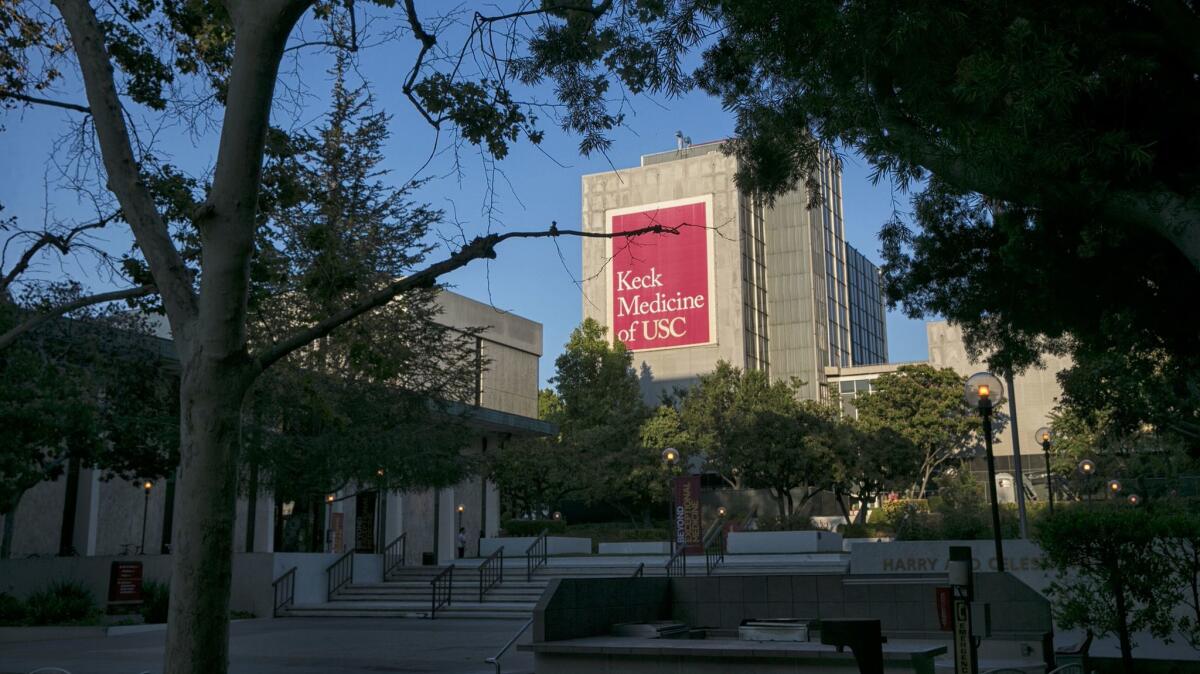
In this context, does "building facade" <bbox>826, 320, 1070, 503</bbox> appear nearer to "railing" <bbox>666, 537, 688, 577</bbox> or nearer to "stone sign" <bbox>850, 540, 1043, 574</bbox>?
"railing" <bbox>666, 537, 688, 577</bbox>

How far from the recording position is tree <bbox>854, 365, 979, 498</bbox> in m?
61.3

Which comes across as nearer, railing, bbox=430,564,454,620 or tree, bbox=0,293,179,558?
tree, bbox=0,293,179,558

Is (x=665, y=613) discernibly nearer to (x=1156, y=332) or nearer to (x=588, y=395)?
(x=1156, y=332)

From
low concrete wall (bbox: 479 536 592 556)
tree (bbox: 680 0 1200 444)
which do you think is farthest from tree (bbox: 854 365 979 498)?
tree (bbox: 680 0 1200 444)

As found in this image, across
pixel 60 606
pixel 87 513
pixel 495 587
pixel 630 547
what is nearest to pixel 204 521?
pixel 60 606

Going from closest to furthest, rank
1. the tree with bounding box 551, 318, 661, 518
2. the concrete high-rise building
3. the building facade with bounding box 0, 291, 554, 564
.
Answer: the building facade with bounding box 0, 291, 554, 564, the tree with bounding box 551, 318, 661, 518, the concrete high-rise building

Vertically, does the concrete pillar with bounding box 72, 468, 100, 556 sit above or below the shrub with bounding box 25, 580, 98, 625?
above

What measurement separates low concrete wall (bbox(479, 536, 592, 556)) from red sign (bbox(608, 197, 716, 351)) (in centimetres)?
5237

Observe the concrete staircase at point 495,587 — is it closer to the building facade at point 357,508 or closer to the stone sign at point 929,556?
the building facade at point 357,508

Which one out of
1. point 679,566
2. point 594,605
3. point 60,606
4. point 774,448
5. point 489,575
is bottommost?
point 60,606

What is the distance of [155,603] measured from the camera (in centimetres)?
2380

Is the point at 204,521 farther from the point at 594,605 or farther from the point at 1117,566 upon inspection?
the point at 1117,566

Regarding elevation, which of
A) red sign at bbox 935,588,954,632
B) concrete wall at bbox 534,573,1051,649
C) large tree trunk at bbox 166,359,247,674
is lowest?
concrete wall at bbox 534,573,1051,649

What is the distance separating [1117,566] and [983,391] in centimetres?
587
